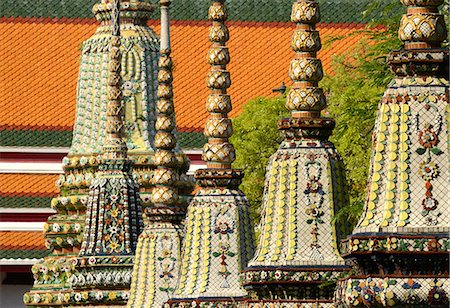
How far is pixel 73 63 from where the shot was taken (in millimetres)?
64500

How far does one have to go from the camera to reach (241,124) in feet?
155

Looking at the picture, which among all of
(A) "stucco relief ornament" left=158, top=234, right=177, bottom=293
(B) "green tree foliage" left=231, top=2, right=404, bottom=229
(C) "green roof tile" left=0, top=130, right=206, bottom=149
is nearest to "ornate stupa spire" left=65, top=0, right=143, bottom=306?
(B) "green tree foliage" left=231, top=2, right=404, bottom=229

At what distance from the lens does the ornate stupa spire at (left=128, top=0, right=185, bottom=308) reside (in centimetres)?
3131

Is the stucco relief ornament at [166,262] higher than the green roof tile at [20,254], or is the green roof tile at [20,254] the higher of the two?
the green roof tile at [20,254]

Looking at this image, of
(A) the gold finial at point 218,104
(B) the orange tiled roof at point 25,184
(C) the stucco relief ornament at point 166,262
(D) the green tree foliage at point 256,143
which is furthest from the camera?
(B) the orange tiled roof at point 25,184

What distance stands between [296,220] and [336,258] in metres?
0.51

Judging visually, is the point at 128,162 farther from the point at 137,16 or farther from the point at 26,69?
the point at 26,69

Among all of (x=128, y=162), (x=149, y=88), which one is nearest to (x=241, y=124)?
(x=149, y=88)

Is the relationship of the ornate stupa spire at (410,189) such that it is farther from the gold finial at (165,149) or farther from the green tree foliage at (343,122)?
the gold finial at (165,149)

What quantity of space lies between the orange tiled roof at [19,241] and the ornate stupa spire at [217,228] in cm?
3264

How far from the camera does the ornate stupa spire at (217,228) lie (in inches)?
1032

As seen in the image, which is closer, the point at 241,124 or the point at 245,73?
the point at 241,124

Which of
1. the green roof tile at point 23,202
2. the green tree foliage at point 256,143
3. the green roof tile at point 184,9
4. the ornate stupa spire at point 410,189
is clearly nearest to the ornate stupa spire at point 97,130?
the green tree foliage at point 256,143

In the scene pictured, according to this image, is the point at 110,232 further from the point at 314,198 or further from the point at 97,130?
the point at 314,198
